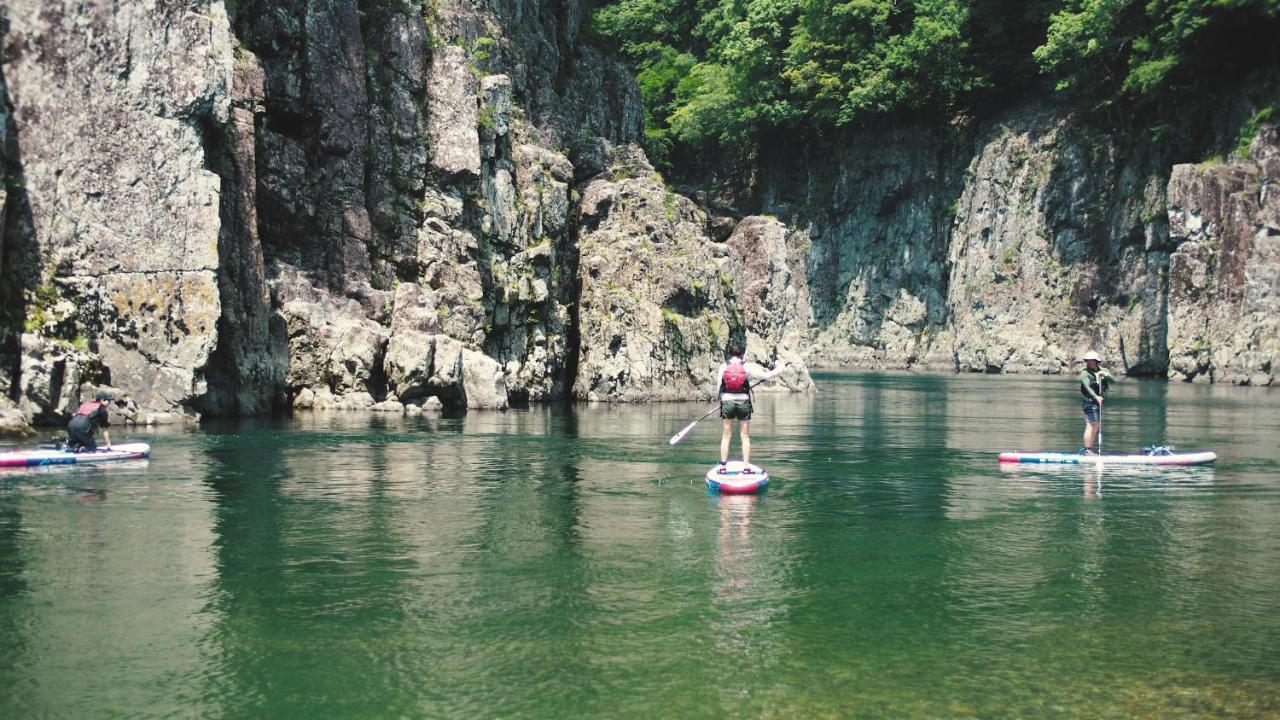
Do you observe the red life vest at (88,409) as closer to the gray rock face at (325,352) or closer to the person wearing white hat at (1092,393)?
the gray rock face at (325,352)

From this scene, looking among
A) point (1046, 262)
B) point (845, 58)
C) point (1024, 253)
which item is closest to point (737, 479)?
point (1046, 262)

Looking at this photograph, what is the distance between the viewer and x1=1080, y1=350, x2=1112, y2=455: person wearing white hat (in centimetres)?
2719

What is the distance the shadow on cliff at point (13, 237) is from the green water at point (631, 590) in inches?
452

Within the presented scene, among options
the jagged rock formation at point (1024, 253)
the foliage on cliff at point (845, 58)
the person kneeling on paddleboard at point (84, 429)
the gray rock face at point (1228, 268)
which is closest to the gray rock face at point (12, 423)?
the person kneeling on paddleboard at point (84, 429)

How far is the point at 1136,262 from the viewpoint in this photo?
86.1 metres

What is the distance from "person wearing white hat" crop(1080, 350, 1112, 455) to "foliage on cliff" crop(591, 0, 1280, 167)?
5917 cm

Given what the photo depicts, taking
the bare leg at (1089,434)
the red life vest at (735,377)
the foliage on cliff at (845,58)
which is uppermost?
the foliage on cliff at (845,58)

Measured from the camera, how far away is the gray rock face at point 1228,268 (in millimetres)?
69688

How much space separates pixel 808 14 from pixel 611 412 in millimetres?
65350

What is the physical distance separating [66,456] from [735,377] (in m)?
15.2

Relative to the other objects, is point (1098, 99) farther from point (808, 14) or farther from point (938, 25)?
point (808, 14)

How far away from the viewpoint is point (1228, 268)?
71812mm

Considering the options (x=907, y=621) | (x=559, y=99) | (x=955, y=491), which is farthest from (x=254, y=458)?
(x=559, y=99)

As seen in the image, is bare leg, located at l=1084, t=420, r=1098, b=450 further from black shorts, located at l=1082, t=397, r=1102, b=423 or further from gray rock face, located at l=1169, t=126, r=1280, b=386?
gray rock face, located at l=1169, t=126, r=1280, b=386
